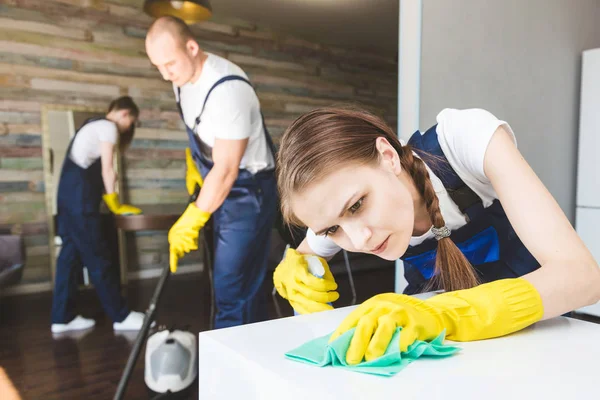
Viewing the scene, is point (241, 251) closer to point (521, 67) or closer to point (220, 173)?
point (220, 173)

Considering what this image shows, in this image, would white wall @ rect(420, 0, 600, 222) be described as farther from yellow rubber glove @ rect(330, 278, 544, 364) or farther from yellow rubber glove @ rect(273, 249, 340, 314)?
yellow rubber glove @ rect(330, 278, 544, 364)

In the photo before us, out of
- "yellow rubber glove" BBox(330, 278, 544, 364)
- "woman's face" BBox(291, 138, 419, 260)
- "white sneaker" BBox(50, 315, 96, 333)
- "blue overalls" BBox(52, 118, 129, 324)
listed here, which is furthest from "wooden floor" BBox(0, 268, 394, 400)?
"yellow rubber glove" BBox(330, 278, 544, 364)

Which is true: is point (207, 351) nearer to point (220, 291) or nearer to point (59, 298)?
point (220, 291)

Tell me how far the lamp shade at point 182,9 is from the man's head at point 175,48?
861 mm

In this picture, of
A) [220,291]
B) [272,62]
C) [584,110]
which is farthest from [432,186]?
[272,62]

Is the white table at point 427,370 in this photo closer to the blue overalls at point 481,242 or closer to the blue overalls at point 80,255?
the blue overalls at point 481,242

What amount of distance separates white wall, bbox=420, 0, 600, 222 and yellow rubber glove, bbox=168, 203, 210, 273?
874mm

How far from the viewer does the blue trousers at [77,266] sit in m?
2.73

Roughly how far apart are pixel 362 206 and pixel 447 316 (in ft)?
0.67

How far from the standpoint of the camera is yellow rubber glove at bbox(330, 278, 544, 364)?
0.56 metres

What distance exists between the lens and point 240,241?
184 centimetres

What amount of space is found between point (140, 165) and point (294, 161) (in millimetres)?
3427

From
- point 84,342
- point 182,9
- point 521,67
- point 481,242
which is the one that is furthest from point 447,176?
point 84,342

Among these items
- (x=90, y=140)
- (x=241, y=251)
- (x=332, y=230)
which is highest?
(x=90, y=140)
